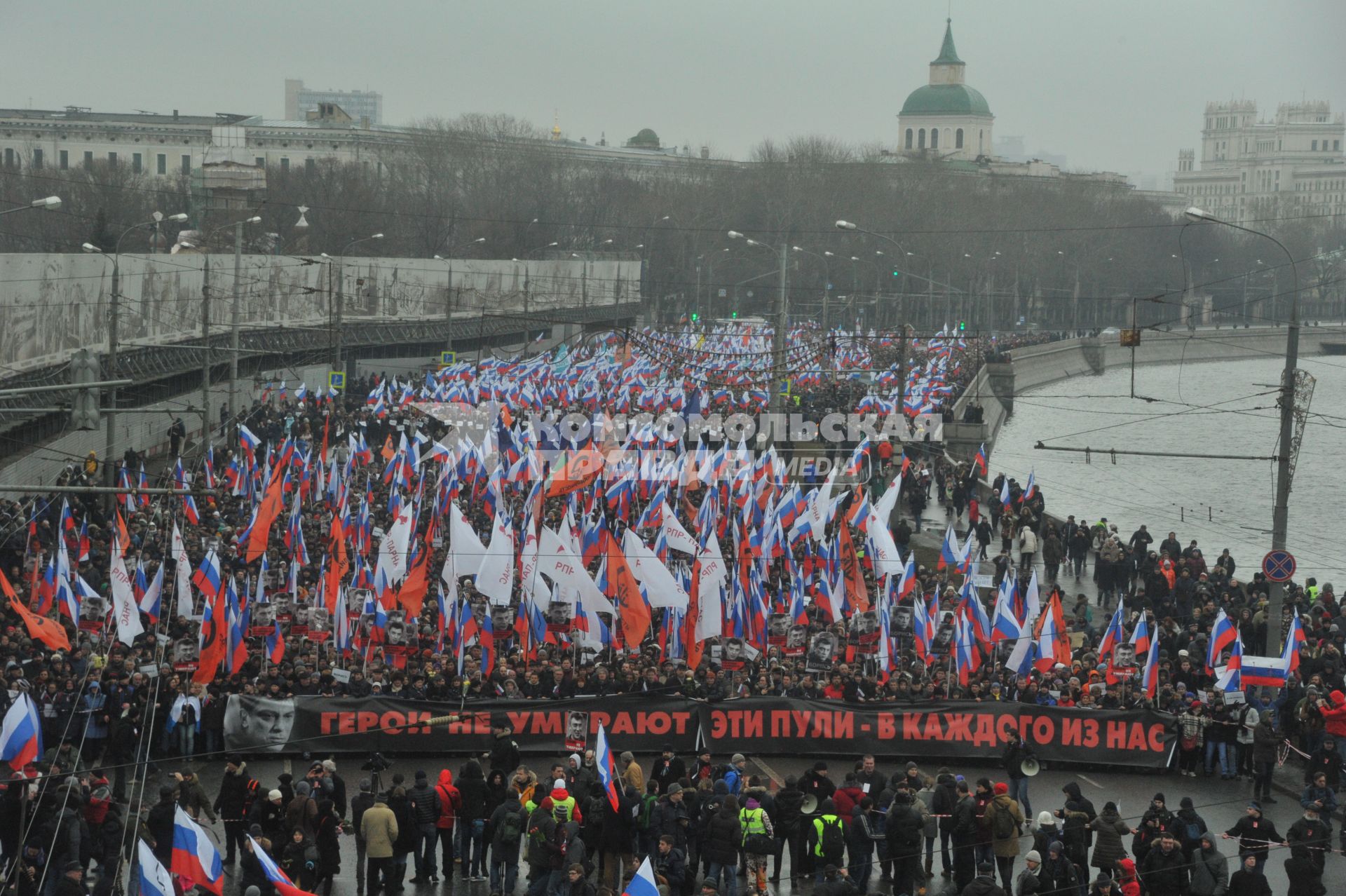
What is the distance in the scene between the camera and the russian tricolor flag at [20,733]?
13.6 metres

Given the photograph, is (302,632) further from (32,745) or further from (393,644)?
(32,745)

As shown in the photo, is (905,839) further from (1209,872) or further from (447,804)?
(447,804)

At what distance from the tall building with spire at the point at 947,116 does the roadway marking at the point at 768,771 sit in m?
178

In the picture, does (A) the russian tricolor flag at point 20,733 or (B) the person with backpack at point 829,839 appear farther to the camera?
(B) the person with backpack at point 829,839

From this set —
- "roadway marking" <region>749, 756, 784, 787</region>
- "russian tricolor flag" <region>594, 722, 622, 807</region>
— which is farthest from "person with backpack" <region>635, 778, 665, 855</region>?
"roadway marking" <region>749, 756, 784, 787</region>

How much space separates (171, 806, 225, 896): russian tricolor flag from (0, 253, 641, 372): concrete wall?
2398 centimetres

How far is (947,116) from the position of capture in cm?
19375

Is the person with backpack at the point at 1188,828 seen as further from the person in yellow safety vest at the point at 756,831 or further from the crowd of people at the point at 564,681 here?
the person in yellow safety vest at the point at 756,831

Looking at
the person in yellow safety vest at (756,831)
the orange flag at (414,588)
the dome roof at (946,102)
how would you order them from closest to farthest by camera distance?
the person in yellow safety vest at (756,831) < the orange flag at (414,588) < the dome roof at (946,102)

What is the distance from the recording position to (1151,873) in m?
13.0

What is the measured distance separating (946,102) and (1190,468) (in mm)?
141074

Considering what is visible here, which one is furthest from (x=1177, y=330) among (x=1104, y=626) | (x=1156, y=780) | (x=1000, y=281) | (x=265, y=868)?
(x=265, y=868)

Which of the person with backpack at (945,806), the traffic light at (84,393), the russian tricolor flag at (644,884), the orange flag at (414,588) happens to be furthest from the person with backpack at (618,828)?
the orange flag at (414,588)

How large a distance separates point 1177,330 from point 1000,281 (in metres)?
13.3
